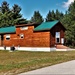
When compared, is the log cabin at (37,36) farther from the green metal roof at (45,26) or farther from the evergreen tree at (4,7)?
the evergreen tree at (4,7)

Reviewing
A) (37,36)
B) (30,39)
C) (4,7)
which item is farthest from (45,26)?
(4,7)

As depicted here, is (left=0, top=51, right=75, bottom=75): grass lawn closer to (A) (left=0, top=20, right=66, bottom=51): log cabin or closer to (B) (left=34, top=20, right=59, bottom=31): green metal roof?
(A) (left=0, top=20, right=66, bottom=51): log cabin

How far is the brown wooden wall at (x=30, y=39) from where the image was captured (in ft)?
112

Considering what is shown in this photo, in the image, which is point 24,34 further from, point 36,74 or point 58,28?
point 36,74

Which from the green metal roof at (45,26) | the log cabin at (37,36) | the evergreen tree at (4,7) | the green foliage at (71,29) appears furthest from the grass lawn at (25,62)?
the evergreen tree at (4,7)

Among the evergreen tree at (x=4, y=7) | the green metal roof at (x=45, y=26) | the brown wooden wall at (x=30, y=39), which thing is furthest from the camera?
the evergreen tree at (x=4, y=7)

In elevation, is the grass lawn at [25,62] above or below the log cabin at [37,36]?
below

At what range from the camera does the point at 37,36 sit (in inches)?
1389

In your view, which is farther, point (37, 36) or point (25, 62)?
point (37, 36)

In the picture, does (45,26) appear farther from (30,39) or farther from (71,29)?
(71,29)

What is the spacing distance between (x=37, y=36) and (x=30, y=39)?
1.62 metres

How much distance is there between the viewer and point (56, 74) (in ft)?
36.6

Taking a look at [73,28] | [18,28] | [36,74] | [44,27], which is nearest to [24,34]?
[18,28]

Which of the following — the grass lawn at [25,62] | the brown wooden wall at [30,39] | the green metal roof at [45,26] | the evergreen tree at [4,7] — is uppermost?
the evergreen tree at [4,7]
